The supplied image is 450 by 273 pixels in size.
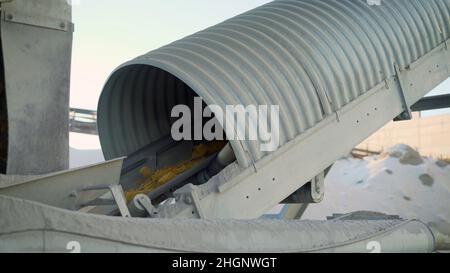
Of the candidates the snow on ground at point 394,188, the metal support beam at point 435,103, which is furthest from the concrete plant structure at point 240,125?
the snow on ground at point 394,188

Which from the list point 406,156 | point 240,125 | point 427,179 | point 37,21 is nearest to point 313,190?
point 240,125

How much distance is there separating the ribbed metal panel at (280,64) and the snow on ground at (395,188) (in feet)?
32.4

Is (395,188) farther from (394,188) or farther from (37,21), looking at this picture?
(37,21)

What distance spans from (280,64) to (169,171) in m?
1.70

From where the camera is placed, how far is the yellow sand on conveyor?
6379mm

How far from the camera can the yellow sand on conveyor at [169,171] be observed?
6.38 m

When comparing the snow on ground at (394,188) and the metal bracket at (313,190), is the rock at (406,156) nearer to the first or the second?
the snow on ground at (394,188)

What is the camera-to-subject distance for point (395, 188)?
17953 mm

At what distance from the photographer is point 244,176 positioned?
552 centimetres

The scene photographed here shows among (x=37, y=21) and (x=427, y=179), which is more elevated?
(x=37, y=21)

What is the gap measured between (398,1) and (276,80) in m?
2.59

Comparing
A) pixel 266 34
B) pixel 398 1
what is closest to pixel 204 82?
pixel 266 34

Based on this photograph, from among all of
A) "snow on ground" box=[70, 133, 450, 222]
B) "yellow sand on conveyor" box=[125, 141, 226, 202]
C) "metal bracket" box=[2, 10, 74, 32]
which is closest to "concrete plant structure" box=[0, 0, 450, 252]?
"metal bracket" box=[2, 10, 74, 32]

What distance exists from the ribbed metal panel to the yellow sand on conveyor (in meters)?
0.65
